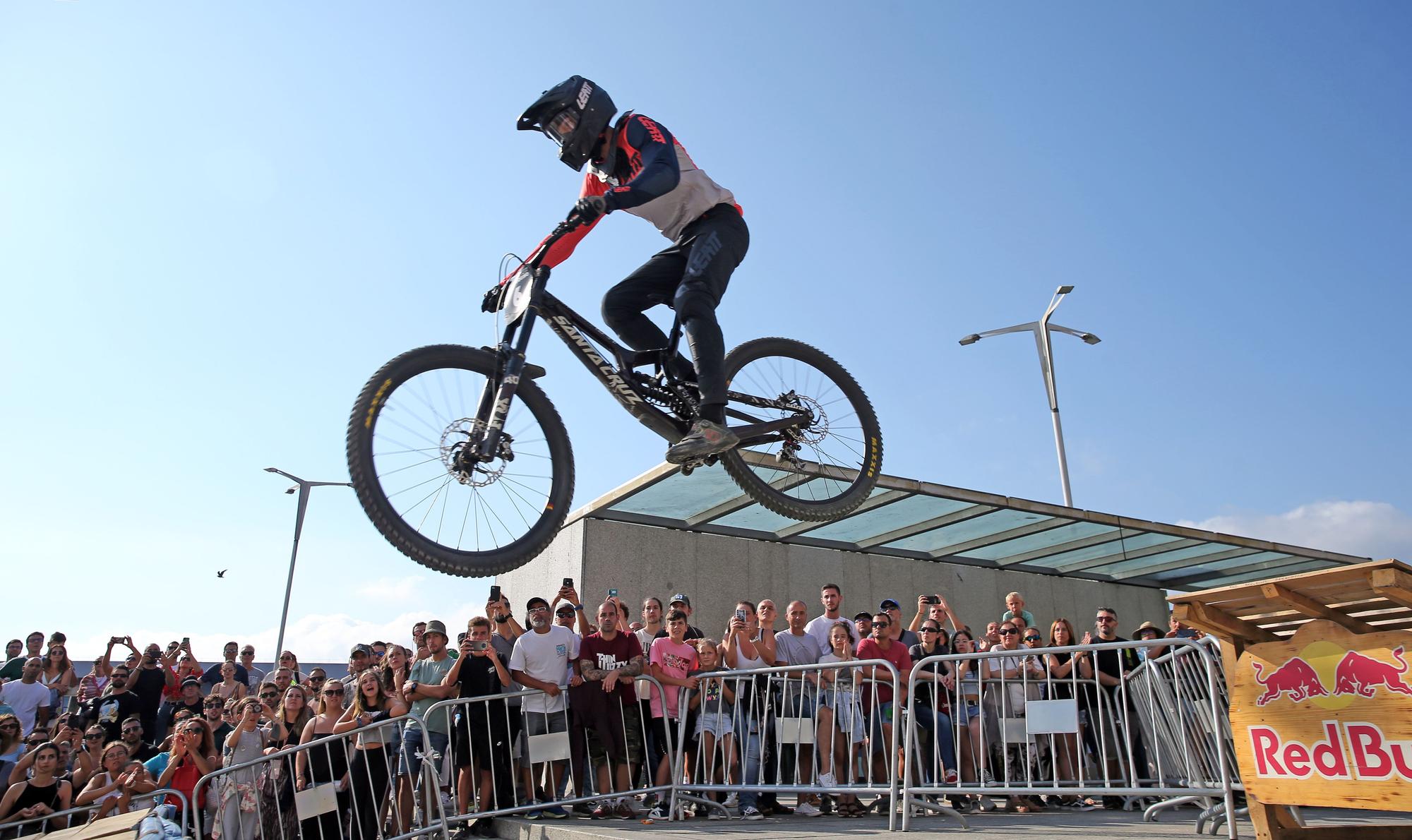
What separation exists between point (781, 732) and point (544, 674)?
6.67 feet

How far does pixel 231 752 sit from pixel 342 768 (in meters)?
1.33

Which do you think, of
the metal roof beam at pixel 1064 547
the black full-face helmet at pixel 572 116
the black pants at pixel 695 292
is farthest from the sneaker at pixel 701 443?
the metal roof beam at pixel 1064 547

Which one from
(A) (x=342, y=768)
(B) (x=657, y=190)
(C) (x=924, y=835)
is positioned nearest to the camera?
(B) (x=657, y=190)

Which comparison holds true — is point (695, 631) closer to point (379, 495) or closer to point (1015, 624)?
point (1015, 624)

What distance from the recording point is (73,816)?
29.1 feet

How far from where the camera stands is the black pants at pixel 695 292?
4945 mm

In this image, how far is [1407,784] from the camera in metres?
4.45

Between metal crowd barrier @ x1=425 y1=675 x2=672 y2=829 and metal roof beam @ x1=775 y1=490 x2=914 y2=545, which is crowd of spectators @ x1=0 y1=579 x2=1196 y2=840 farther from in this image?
metal roof beam @ x1=775 y1=490 x2=914 y2=545

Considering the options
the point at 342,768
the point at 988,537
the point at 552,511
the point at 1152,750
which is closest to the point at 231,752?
the point at 342,768

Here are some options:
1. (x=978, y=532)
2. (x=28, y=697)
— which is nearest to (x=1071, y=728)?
(x=978, y=532)

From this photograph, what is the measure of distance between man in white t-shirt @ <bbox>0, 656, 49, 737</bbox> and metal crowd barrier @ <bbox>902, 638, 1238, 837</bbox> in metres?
8.95

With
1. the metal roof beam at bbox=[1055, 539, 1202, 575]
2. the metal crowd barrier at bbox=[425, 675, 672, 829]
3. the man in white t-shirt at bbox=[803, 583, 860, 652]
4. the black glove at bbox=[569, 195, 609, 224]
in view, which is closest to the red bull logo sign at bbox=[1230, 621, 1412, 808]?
the black glove at bbox=[569, 195, 609, 224]

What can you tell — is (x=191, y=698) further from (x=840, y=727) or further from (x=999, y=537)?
(x=999, y=537)

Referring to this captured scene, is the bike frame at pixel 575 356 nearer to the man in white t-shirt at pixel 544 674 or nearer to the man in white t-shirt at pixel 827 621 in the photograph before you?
the man in white t-shirt at pixel 544 674
